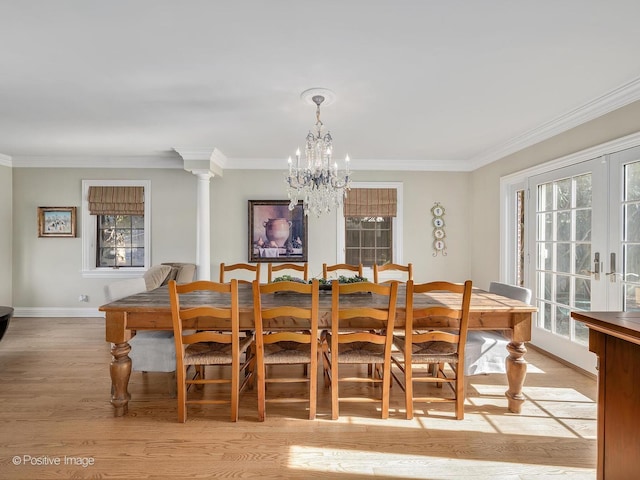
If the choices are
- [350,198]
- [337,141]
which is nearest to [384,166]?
[350,198]

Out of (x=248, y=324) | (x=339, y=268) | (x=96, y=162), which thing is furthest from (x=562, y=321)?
(x=96, y=162)

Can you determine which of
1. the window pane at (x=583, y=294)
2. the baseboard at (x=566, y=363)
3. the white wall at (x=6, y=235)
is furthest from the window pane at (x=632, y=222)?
the white wall at (x=6, y=235)

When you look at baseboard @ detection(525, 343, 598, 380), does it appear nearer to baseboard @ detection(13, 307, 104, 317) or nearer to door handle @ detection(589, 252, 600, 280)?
door handle @ detection(589, 252, 600, 280)

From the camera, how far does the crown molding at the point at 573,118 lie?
2.73 meters

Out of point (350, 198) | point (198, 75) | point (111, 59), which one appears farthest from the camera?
point (350, 198)

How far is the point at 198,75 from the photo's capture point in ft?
8.34

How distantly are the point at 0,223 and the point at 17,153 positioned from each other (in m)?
1.02

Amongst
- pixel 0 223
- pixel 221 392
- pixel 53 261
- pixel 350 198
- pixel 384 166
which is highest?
pixel 384 166

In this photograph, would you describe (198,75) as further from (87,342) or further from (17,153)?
(17,153)

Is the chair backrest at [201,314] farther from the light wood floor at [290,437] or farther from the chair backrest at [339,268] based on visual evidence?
the chair backrest at [339,268]

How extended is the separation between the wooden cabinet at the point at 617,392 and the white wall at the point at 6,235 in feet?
21.7

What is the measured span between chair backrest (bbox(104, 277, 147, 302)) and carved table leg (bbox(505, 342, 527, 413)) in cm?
302

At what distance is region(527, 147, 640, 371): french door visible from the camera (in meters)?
2.84

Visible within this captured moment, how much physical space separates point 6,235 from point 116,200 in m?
1.61
